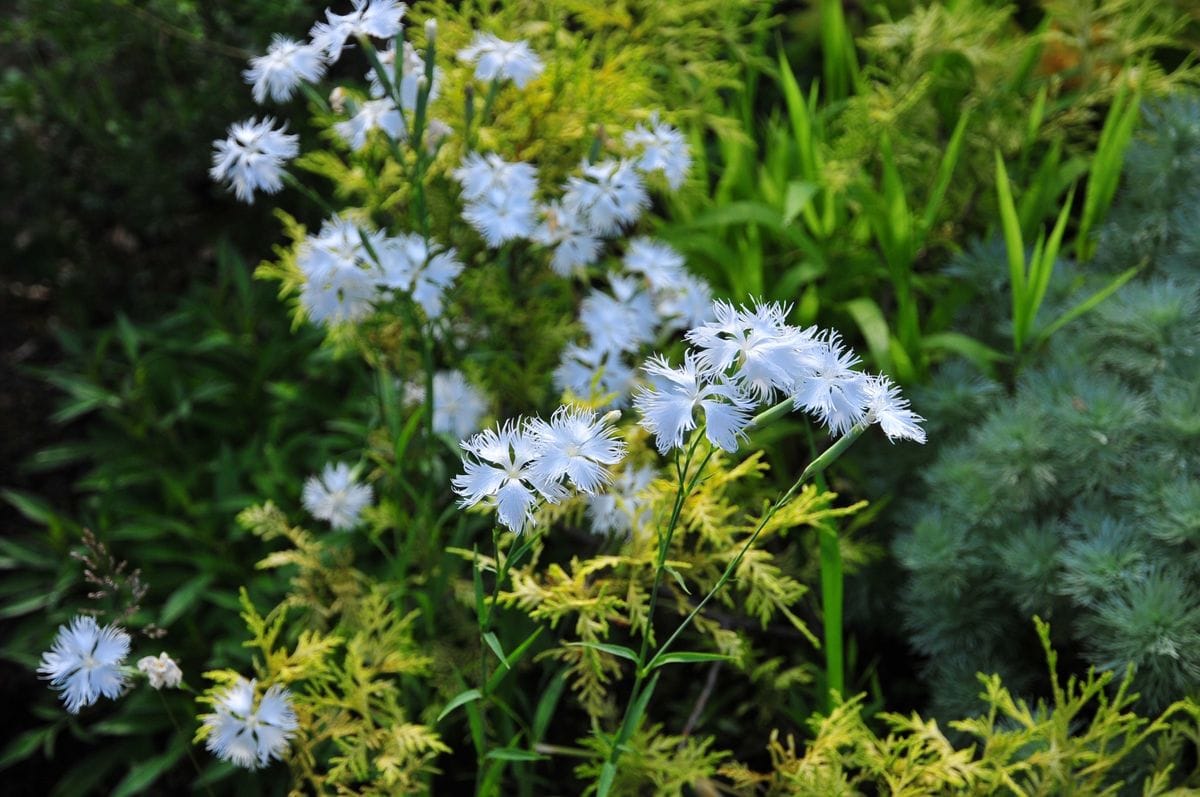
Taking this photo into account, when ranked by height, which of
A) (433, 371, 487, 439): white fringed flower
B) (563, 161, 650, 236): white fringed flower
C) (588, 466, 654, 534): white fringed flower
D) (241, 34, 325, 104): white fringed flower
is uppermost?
(241, 34, 325, 104): white fringed flower

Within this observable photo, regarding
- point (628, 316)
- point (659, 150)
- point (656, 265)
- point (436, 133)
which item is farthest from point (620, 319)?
point (436, 133)

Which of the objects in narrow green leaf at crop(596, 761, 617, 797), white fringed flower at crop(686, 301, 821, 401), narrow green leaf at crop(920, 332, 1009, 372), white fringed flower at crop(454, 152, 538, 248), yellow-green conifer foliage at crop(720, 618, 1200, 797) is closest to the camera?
white fringed flower at crop(686, 301, 821, 401)

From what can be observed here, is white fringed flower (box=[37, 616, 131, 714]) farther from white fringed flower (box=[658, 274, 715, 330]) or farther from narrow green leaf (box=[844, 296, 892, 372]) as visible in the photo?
narrow green leaf (box=[844, 296, 892, 372])

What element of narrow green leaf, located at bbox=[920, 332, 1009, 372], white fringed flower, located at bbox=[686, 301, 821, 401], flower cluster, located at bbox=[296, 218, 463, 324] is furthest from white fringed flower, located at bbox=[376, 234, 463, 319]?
narrow green leaf, located at bbox=[920, 332, 1009, 372]

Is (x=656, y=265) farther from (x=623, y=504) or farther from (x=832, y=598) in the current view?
(x=832, y=598)

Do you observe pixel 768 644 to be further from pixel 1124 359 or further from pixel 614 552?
pixel 1124 359

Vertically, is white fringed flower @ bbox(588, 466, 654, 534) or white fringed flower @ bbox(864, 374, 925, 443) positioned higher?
white fringed flower @ bbox(864, 374, 925, 443)

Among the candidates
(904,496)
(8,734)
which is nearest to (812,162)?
(904,496)
